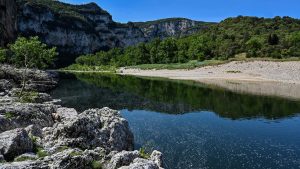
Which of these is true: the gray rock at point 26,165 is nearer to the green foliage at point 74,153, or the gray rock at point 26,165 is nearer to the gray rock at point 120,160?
the green foliage at point 74,153

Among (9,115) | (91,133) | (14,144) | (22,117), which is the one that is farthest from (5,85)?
(14,144)

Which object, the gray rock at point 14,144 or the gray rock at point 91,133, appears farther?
the gray rock at point 91,133

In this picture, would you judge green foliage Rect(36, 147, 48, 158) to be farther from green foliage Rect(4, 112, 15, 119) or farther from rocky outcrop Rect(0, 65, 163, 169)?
green foliage Rect(4, 112, 15, 119)

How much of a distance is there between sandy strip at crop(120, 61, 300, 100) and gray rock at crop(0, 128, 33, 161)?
59054 mm

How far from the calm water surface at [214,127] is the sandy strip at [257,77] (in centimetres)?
1221

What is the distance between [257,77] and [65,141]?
93.5m

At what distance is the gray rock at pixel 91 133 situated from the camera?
24.9 meters

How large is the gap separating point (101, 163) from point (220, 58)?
460 ft

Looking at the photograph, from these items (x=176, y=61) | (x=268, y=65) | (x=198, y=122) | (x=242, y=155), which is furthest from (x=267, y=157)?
(x=176, y=61)

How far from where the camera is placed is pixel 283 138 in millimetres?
37281

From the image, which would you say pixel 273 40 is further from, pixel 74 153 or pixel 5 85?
pixel 74 153

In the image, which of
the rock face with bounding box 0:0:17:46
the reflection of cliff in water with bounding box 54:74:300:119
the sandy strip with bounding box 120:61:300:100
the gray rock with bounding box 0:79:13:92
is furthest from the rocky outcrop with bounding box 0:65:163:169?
the rock face with bounding box 0:0:17:46

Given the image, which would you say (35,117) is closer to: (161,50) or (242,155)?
(242,155)

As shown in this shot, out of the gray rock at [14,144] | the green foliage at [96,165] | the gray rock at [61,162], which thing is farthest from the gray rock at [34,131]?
the green foliage at [96,165]
